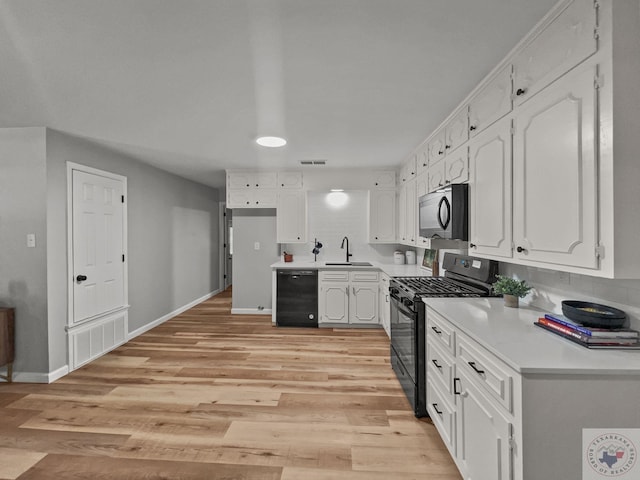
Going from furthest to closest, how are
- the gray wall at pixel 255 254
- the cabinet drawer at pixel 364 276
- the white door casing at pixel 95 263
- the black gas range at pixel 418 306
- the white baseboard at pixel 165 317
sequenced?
the gray wall at pixel 255 254 → the cabinet drawer at pixel 364 276 → the white baseboard at pixel 165 317 → the white door casing at pixel 95 263 → the black gas range at pixel 418 306

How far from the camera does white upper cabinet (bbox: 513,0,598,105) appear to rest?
4.17 ft

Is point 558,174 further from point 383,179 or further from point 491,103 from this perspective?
point 383,179

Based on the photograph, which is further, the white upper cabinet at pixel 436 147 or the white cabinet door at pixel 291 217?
the white cabinet door at pixel 291 217

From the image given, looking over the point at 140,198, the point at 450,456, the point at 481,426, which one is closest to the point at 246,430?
the point at 450,456

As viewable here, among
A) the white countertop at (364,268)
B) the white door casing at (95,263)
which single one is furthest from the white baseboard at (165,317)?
the white countertop at (364,268)

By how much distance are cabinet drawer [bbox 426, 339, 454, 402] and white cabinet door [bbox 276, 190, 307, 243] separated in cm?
305

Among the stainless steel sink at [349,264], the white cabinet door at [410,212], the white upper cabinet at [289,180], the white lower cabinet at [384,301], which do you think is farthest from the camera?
the white upper cabinet at [289,180]

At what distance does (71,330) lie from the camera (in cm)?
316

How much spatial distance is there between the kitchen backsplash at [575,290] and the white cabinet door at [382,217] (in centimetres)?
248

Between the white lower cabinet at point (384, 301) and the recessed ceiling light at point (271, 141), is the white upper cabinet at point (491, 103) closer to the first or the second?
the recessed ceiling light at point (271, 141)

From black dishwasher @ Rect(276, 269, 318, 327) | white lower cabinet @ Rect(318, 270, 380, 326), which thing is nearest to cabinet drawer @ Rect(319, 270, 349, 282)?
white lower cabinet @ Rect(318, 270, 380, 326)

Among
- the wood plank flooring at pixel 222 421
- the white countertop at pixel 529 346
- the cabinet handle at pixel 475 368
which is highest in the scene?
the white countertop at pixel 529 346

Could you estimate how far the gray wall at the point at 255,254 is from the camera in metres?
5.23

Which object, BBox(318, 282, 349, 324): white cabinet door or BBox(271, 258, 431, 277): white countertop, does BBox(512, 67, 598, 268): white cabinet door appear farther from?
BBox(318, 282, 349, 324): white cabinet door
